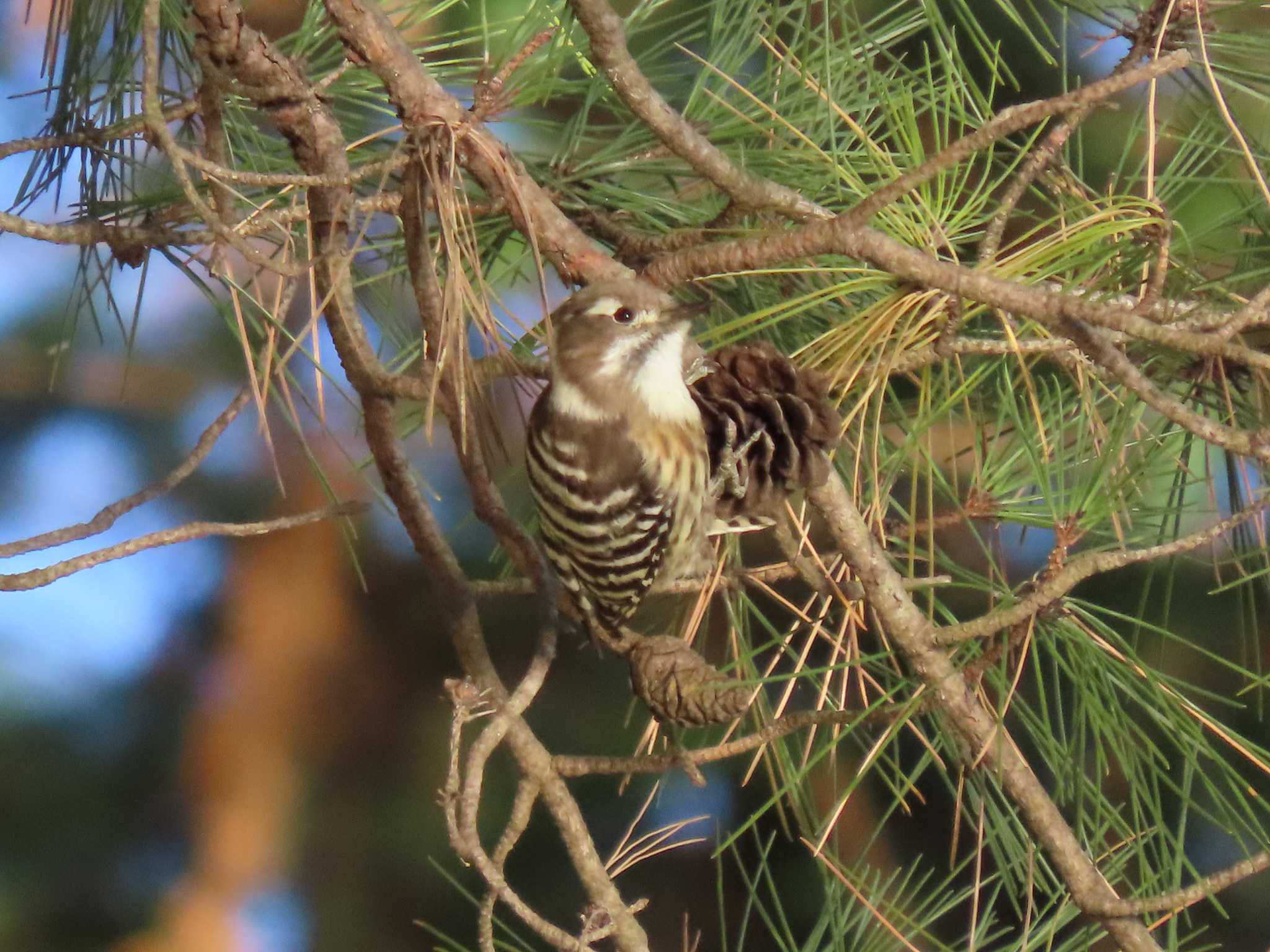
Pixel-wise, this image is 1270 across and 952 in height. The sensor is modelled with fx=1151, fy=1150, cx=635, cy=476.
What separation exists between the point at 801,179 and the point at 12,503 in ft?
2.77

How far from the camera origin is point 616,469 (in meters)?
0.73

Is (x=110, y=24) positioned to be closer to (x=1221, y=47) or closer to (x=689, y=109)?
(x=689, y=109)

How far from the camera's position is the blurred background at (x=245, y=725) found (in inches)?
44.4

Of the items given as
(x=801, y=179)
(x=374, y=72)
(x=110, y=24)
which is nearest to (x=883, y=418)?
(x=801, y=179)

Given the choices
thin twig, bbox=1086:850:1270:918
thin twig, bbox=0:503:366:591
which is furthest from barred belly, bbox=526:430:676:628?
thin twig, bbox=1086:850:1270:918

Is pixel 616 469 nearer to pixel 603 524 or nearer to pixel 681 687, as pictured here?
pixel 603 524

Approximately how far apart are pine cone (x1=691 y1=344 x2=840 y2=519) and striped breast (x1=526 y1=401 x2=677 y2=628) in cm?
8

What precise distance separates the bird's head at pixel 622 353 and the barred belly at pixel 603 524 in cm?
4

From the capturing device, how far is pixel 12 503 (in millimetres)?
1100

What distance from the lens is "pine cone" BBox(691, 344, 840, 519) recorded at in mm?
522

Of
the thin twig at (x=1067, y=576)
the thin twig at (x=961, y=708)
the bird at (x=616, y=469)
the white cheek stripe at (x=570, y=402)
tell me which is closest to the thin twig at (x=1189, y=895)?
the thin twig at (x=961, y=708)

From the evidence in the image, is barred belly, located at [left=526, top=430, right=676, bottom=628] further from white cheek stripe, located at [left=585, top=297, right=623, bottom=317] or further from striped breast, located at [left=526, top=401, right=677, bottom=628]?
white cheek stripe, located at [left=585, top=297, right=623, bottom=317]

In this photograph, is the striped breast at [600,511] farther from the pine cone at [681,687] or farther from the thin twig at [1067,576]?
the thin twig at [1067,576]

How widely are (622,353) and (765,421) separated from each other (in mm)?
163
